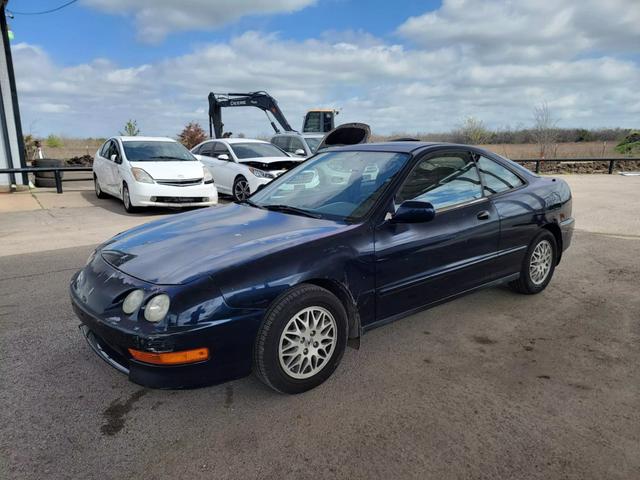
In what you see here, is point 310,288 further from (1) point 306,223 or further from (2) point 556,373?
(2) point 556,373

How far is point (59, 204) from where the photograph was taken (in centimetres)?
1107

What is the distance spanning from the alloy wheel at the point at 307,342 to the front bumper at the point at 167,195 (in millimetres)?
7419

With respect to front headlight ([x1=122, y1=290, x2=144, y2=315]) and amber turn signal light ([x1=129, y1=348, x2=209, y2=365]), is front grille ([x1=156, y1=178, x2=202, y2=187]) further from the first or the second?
amber turn signal light ([x1=129, y1=348, x2=209, y2=365])

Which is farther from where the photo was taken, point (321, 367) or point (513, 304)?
point (513, 304)

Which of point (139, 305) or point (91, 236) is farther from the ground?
point (139, 305)

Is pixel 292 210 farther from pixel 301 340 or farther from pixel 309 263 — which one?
pixel 301 340

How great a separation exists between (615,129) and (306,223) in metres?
61.2

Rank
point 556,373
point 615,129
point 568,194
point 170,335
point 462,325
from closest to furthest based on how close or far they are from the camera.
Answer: point 170,335, point 556,373, point 462,325, point 568,194, point 615,129

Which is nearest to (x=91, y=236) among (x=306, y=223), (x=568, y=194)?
(x=306, y=223)

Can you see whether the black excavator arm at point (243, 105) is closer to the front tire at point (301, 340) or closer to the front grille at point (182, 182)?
the front grille at point (182, 182)

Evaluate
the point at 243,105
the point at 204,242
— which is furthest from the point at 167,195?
the point at 243,105

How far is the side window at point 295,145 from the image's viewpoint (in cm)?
1451

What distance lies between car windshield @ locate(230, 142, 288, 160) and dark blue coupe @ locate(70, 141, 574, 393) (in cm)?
762

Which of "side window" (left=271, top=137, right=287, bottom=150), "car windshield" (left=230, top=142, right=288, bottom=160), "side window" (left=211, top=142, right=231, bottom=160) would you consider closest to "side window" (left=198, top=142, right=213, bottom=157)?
"side window" (left=211, top=142, right=231, bottom=160)
